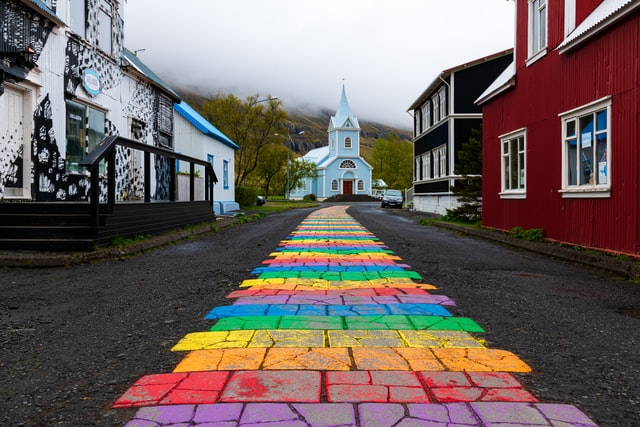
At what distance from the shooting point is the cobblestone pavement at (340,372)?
2.59 m

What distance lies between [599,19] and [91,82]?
37.0ft

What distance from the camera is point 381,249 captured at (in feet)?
33.3

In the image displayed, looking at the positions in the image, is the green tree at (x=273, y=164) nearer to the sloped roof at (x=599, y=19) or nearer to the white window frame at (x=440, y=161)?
the white window frame at (x=440, y=161)

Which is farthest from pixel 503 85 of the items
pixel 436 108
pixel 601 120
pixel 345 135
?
pixel 345 135

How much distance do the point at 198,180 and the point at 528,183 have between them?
10.1 metres

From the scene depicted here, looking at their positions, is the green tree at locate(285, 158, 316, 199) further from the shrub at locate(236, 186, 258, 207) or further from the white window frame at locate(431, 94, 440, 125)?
the white window frame at locate(431, 94, 440, 125)

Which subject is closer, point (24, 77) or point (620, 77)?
point (620, 77)

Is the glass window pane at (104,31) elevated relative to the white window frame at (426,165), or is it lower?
elevated

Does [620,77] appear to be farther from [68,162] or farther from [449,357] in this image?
[68,162]

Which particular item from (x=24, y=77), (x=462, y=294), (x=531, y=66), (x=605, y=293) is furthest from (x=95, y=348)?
(x=531, y=66)

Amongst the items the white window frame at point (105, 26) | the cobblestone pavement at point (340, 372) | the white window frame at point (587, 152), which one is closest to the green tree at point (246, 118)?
the white window frame at point (105, 26)

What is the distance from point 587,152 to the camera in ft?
32.9

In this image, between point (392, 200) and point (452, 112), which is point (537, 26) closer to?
point (452, 112)

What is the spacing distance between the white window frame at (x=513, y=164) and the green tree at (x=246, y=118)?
963 inches
